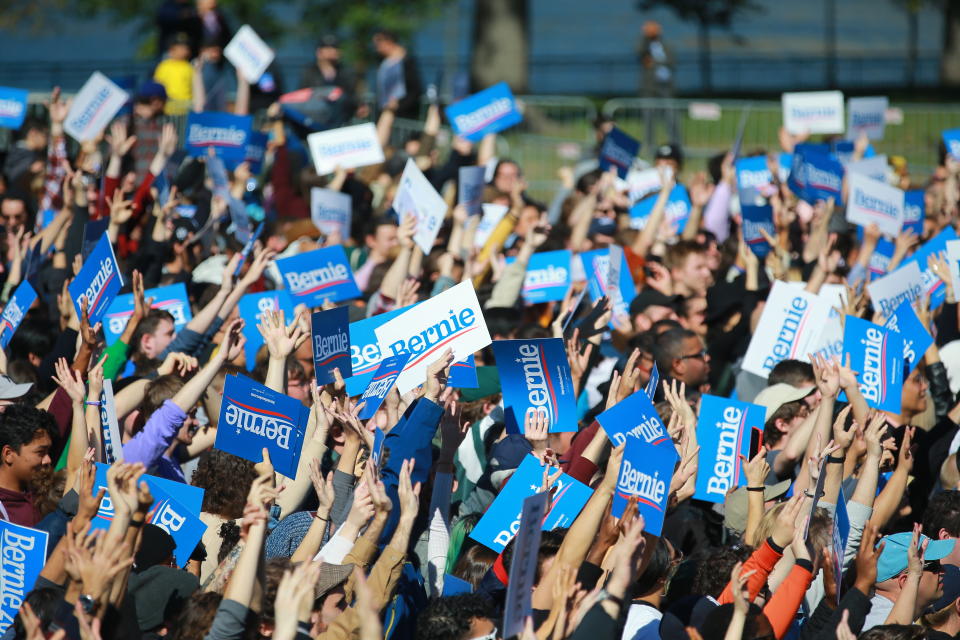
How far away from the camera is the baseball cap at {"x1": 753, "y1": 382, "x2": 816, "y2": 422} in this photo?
7.23 meters

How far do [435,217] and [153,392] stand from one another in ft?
10.0

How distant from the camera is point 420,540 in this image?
19.2 ft

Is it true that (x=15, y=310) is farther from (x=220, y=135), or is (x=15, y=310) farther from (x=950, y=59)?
(x=950, y=59)

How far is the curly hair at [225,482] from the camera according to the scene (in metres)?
5.97

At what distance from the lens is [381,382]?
607cm

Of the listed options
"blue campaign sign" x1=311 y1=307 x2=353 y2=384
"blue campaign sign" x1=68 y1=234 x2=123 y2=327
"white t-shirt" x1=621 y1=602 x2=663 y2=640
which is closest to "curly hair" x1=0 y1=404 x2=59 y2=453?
"blue campaign sign" x1=68 y1=234 x2=123 y2=327

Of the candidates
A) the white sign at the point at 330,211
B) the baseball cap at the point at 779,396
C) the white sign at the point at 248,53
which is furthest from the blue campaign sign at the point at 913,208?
the white sign at the point at 248,53

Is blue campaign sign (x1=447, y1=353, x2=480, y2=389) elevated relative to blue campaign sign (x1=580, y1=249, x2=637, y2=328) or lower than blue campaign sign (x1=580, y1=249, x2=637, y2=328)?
elevated

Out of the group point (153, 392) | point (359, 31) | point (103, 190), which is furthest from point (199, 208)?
point (359, 31)

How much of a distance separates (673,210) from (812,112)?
6.96 ft

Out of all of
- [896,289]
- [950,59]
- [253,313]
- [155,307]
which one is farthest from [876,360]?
[950,59]

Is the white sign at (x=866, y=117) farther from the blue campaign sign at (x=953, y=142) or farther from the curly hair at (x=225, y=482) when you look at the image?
the curly hair at (x=225, y=482)

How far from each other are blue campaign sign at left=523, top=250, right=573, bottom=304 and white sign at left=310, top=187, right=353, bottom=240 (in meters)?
1.83

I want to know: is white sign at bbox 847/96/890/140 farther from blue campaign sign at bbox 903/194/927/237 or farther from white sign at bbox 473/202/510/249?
white sign at bbox 473/202/510/249
